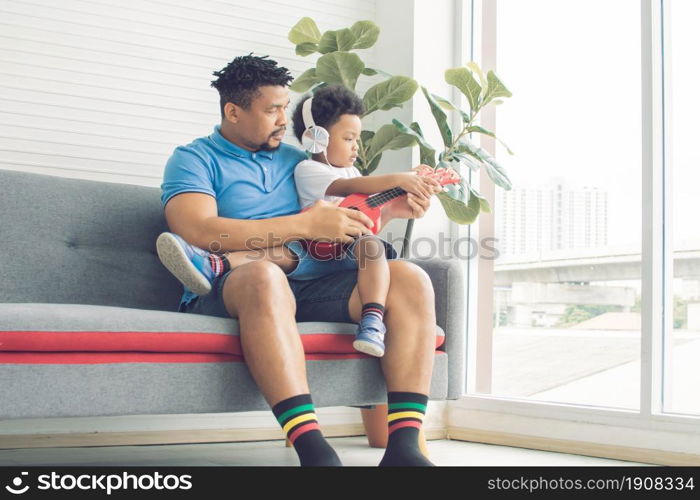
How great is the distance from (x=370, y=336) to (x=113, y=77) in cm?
155

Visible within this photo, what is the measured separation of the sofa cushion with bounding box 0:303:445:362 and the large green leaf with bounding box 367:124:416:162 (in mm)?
1137

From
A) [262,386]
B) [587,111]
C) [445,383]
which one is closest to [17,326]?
[262,386]

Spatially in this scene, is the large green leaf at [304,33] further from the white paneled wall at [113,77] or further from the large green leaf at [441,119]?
the large green leaf at [441,119]

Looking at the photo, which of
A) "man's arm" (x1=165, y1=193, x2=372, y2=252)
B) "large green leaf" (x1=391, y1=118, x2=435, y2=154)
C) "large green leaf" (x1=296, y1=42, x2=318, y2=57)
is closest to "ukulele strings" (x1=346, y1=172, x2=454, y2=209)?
"man's arm" (x1=165, y1=193, x2=372, y2=252)

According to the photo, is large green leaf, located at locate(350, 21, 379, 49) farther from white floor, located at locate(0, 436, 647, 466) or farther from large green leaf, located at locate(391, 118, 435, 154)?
white floor, located at locate(0, 436, 647, 466)

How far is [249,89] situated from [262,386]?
0.90 metres

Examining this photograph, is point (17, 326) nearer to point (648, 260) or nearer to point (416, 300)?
point (416, 300)

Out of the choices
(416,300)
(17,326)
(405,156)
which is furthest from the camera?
(405,156)

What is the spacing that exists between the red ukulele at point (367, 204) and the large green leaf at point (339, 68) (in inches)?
30.2

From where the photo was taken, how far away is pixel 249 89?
2.18m

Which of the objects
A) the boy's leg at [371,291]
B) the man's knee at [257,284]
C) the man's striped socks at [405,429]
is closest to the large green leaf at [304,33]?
the boy's leg at [371,291]

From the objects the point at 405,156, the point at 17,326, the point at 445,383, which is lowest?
the point at 445,383

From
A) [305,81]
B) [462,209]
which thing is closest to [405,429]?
[462,209]

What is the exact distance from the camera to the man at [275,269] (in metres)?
1.67
